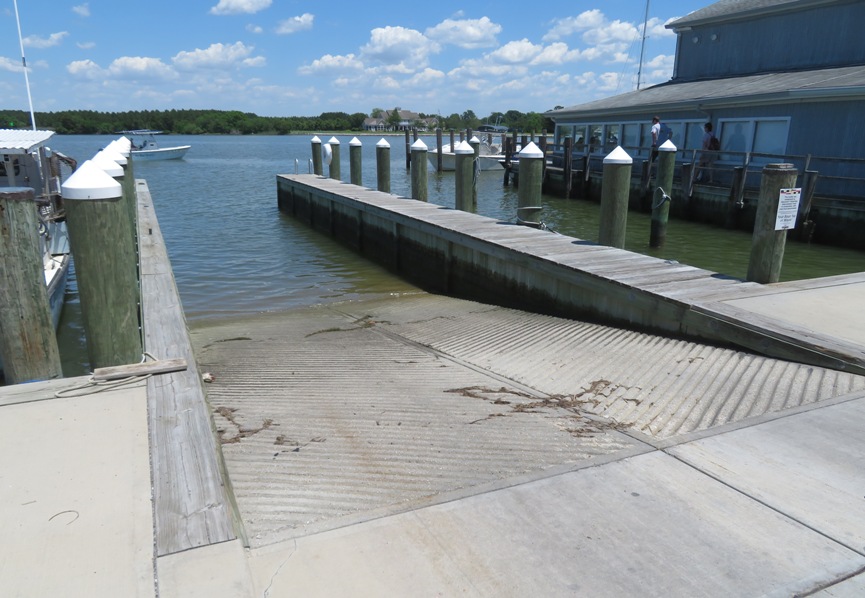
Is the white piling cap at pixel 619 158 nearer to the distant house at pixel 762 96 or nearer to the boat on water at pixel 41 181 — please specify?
the distant house at pixel 762 96

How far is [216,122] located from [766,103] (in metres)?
144

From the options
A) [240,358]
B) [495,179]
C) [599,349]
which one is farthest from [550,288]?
[495,179]

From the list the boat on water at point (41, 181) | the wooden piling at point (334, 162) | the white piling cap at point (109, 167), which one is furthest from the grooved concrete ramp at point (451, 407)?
the wooden piling at point (334, 162)

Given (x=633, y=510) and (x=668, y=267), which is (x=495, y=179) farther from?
(x=633, y=510)

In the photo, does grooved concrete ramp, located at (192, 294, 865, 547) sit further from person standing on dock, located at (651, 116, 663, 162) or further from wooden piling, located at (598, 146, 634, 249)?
person standing on dock, located at (651, 116, 663, 162)

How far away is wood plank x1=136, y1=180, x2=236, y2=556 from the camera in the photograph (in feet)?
8.77

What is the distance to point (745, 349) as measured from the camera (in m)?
5.42

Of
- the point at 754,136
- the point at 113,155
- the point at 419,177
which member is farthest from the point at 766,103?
the point at 113,155

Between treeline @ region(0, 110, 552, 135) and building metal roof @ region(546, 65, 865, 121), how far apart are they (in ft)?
306

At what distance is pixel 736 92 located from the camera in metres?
19.2

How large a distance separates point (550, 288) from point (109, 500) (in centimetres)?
610

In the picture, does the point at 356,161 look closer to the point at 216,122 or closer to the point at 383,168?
the point at 383,168

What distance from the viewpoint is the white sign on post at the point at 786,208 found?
21.6ft

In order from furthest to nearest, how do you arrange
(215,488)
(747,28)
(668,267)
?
(747,28), (668,267), (215,488)
